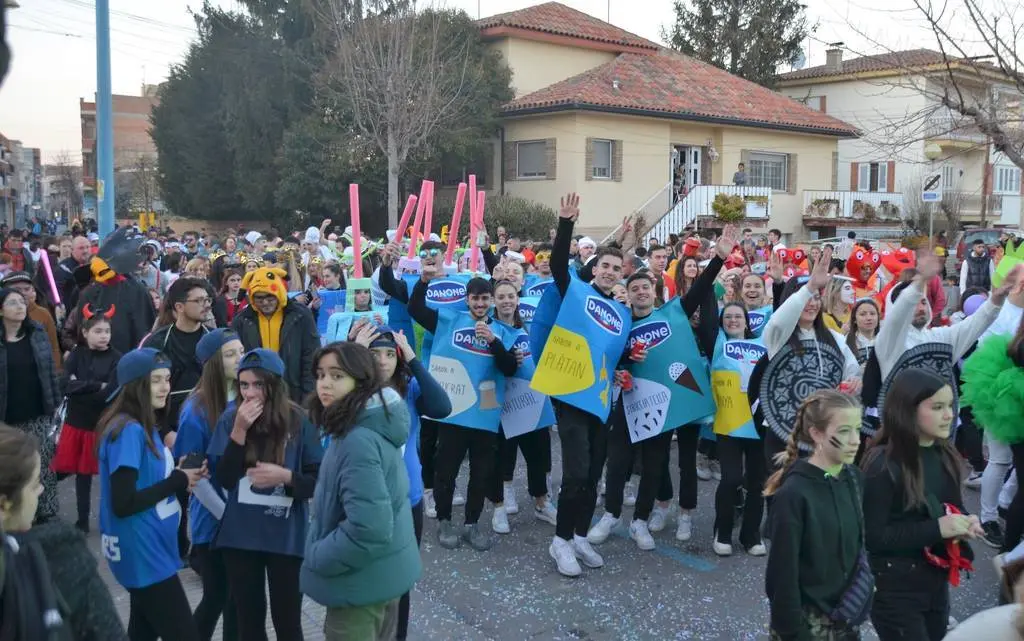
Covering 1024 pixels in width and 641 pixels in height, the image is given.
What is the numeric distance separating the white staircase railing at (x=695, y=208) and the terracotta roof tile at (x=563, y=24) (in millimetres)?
7040

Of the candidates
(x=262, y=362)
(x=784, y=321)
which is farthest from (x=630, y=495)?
(x=262, y=362)

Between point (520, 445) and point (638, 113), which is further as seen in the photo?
point (638, 113)

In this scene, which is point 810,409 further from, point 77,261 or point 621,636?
point 77,261

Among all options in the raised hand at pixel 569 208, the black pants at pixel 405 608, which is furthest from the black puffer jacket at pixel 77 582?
the raised hand at pixel 569 208

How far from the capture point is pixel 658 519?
679cm

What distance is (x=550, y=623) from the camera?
5.16 meters

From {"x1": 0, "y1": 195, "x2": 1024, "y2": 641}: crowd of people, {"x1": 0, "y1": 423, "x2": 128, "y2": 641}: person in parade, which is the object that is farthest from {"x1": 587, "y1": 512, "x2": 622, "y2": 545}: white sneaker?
{"x1": 0, "y1": 423, "x2": 128, "y2": 641}: person in parade

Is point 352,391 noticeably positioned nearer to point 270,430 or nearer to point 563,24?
point 270,430

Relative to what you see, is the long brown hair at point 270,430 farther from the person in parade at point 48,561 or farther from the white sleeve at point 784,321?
the white sleeve at point 784,321

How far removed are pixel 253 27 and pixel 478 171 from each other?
9388 millimetres

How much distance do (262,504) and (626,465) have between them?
10.3 feet

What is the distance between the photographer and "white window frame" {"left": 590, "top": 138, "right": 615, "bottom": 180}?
94.3ft

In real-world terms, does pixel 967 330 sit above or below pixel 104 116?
below

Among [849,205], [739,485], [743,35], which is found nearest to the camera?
[739,485]
